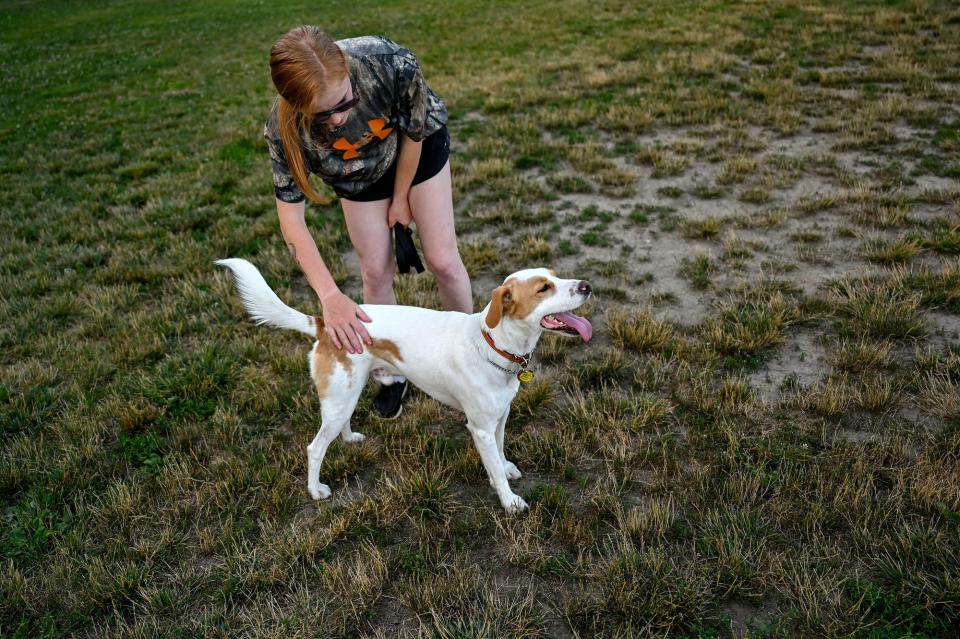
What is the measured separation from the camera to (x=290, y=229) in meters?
3.30

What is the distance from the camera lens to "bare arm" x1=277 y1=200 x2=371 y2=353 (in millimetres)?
3193

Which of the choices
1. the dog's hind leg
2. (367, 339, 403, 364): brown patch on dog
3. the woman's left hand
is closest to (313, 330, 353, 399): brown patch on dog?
the dog's hind leg

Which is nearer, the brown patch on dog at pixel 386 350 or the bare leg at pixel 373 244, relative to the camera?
the brown patch on dog at pixel 386 350

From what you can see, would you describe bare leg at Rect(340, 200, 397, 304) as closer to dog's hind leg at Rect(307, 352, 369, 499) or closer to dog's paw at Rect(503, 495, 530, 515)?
dog's hind leg at Rect(307, 352, 369, 499)

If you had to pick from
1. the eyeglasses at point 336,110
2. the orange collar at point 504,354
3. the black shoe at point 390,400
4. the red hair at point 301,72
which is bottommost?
the black shoe at point 390,400

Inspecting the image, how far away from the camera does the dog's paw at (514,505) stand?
3217mm

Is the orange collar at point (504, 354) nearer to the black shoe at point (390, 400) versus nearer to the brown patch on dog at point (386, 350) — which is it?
the brown patch on dog at point (386, 350)

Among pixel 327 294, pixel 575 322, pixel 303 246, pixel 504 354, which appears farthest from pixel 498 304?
pixel 303 246

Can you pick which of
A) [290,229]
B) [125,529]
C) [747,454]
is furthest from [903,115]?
[125,529]

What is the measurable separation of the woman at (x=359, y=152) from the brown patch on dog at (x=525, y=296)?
856mm

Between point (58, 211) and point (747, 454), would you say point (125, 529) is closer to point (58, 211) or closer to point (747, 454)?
point (747, 454)

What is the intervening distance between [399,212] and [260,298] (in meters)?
1.01

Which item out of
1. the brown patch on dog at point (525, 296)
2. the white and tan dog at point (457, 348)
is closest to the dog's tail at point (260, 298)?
the white and tan dog at point (457, 348)

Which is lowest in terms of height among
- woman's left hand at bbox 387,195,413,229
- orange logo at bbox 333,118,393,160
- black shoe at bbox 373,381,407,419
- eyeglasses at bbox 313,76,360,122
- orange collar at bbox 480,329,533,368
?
black shoe at bbox 373,381,407,419
